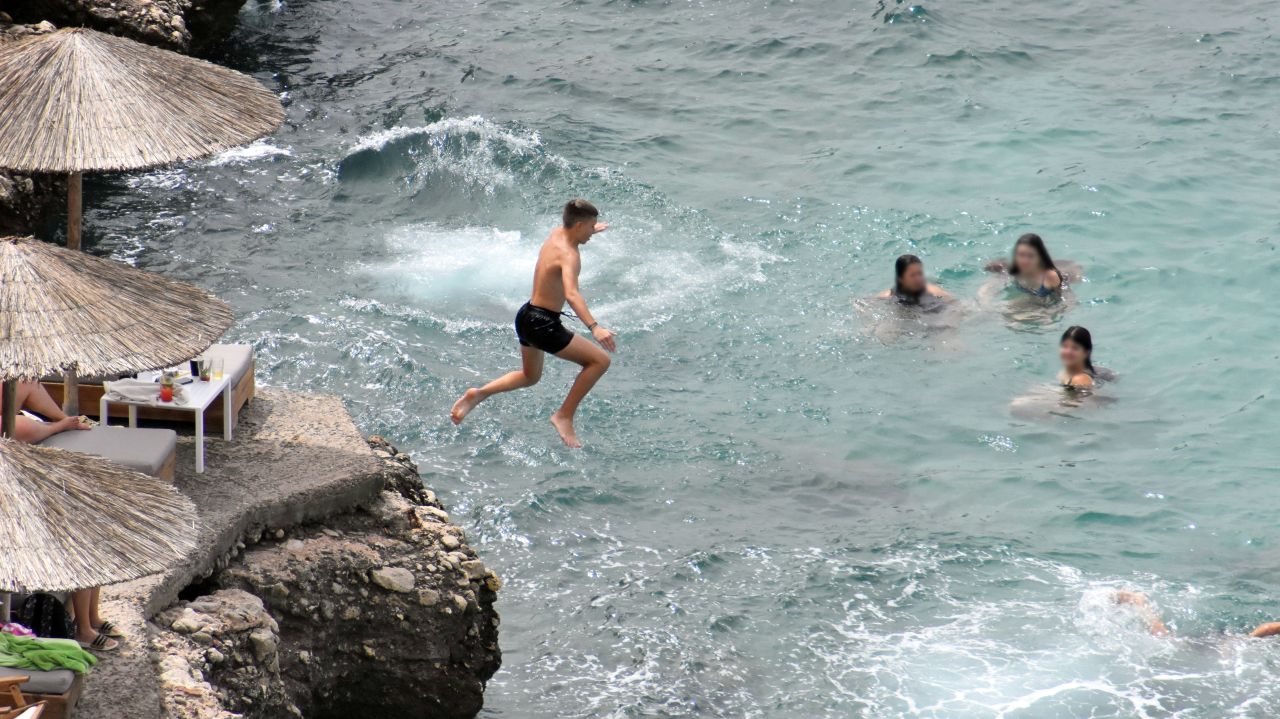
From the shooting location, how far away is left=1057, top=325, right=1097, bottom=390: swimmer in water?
13938mm

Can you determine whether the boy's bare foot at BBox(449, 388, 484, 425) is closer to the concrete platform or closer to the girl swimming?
the concrete platform

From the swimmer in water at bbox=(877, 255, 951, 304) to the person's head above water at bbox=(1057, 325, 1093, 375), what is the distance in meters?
1.84

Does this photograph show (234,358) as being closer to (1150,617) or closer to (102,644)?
A: (102,644)

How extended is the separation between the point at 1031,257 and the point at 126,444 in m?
10.8

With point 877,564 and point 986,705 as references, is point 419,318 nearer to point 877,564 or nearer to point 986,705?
point 877,564

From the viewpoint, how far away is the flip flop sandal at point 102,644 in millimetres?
7035

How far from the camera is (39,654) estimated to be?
21.6ft

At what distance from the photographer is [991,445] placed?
44.6 ft

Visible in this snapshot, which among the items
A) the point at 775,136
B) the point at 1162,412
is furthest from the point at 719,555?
the point at 775,136

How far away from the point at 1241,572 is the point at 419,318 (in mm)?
8921

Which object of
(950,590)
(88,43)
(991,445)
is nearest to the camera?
(88,43)

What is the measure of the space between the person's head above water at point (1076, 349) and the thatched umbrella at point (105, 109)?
28.0 feet

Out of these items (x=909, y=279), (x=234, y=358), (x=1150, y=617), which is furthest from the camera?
(x=909, y=279)

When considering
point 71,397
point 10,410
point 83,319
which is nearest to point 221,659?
point 10,410
